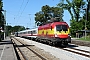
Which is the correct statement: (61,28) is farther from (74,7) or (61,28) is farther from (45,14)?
(45,14)

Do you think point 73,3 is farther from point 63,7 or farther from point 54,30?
point 54,30

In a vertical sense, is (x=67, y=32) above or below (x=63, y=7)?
below

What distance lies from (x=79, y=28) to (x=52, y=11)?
150 ft

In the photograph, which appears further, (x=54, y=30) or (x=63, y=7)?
(x=63, y=7)

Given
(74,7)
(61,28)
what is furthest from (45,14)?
(61,28)

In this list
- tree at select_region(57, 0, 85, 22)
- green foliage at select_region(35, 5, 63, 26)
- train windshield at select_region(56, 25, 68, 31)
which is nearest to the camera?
train windshield at select_region(56, 25, 68, 31)

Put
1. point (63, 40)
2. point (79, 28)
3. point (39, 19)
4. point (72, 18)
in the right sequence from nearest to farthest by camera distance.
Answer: point (63, 40), point (79, 28), point (72, 18), point (39, 19)

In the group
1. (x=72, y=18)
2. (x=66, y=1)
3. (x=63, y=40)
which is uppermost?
(x=66, y=1)

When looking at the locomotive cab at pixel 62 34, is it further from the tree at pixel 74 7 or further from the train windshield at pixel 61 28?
the tree at pixel 74 7

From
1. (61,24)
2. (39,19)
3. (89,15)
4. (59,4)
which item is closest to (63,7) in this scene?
(59,4)

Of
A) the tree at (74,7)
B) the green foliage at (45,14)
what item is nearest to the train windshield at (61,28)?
the tree at (74,7)

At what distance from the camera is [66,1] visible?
8431 centimetres

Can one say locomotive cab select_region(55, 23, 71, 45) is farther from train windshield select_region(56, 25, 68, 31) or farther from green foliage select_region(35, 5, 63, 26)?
green foliage select_region(35, 5, 63, 26)

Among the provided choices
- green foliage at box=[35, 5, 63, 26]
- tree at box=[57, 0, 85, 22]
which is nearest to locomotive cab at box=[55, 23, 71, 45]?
tree at box=[57, 0, 85, 22]
